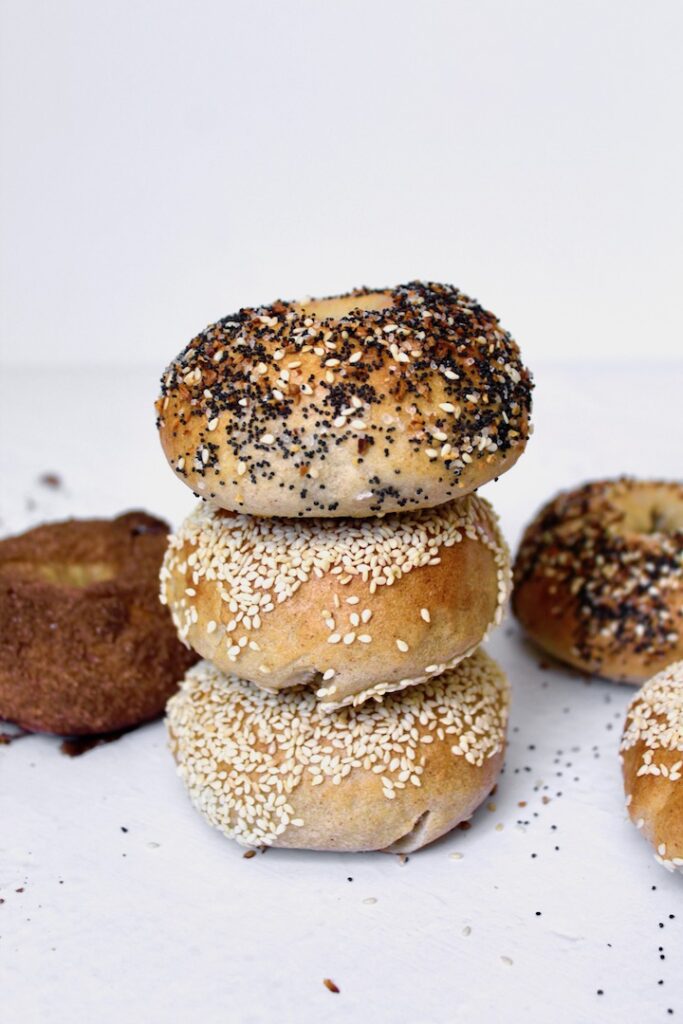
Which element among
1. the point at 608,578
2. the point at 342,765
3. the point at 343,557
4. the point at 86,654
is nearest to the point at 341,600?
the point at 343,557

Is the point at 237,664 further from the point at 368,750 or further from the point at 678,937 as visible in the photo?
the point at 678,937

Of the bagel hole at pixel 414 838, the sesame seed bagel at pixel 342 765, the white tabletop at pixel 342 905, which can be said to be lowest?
the white tabletop at pixel 342 905

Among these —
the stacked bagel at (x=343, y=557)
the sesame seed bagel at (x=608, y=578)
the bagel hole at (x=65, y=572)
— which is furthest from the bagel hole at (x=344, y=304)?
the sesame seed bagel at (x=608, y=578)

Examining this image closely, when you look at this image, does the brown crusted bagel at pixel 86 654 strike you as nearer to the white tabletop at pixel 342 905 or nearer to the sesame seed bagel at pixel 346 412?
the white tabletop at pixel 342 905

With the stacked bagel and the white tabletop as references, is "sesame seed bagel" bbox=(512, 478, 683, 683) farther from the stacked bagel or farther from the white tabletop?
the stacked bagel

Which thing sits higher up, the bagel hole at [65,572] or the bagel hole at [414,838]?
the bagel hole at [65,572]

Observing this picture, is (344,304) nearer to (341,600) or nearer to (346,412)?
(346,412)

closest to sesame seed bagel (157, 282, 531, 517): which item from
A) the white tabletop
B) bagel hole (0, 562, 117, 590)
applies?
the white tabletop

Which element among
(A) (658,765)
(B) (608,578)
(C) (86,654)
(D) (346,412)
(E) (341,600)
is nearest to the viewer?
(D) (346,412)
